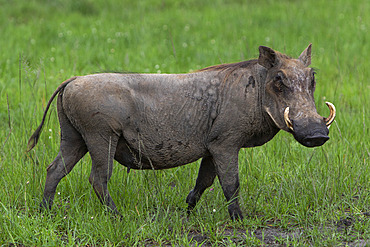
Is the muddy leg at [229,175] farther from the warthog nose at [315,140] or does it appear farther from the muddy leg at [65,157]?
the muddy leg at [65,157]

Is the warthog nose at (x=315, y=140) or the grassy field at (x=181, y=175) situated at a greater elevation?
the warthog nose at (x=315, y=140)

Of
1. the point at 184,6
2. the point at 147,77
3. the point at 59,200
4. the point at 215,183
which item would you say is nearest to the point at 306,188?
the point at 215,183

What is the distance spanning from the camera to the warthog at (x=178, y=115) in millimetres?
3877

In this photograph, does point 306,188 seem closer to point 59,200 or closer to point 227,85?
point 227,85

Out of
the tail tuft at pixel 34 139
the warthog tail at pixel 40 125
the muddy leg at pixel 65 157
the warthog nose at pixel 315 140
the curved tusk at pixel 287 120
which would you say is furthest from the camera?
the tail tuft at pixel 34 139

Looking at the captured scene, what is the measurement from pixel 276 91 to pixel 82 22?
7.18 m

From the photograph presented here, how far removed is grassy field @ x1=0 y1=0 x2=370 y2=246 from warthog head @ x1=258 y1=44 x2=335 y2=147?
0.60m

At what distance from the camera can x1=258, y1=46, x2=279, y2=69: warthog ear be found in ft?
13.1

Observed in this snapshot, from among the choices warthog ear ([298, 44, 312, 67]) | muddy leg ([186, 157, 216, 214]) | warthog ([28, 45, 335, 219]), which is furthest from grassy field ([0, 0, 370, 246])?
warthog ear ([298, 44, 312, 67])

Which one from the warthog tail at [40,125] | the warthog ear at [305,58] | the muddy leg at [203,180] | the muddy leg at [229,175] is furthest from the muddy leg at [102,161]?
the warthog ear at [305,58]

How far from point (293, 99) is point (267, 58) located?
1.35 ft

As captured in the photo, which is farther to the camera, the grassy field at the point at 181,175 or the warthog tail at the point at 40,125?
the warthog tail at the point at 40,125

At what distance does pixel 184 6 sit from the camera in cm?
1188

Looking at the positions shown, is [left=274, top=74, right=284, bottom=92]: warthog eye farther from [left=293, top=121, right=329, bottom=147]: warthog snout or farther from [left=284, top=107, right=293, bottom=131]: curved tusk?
[left=293, top=121, right=329, bottom=147]: warthog snout
